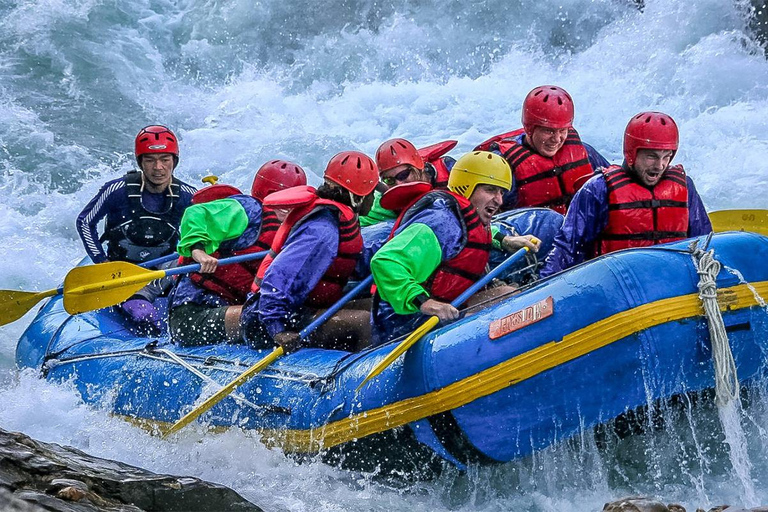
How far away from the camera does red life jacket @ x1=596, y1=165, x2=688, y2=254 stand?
4797 millimetres

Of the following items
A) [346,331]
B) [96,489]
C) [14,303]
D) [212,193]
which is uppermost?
[212,193]

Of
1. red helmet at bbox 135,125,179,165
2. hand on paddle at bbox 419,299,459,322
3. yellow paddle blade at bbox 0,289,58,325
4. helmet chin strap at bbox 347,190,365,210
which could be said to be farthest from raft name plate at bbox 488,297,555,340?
yellow paddle blade at bbox 0,289,58,325

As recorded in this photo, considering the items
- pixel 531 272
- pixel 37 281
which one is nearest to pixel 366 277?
pixel 531 272

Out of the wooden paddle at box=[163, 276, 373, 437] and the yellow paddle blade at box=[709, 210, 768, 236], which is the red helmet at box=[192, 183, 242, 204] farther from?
the yellow paddle blade at box=[709, 210, 768, 236]

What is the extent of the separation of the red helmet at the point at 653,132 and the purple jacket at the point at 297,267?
1.41 meters

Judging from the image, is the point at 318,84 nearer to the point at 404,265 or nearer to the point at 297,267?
the point at 297,267

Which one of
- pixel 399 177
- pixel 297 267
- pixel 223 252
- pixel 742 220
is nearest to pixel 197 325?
pixel 223 252

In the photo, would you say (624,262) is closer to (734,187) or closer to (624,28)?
(734,187)

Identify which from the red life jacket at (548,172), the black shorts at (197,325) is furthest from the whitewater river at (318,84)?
the red life jacket at (548,172)

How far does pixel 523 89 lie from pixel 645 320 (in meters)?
9.84

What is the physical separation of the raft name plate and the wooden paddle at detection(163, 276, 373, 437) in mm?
1100

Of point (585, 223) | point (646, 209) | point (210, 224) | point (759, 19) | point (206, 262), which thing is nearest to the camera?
point (646, 209)

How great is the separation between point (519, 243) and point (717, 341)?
53.5 inches

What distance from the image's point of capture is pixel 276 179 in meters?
6.04
